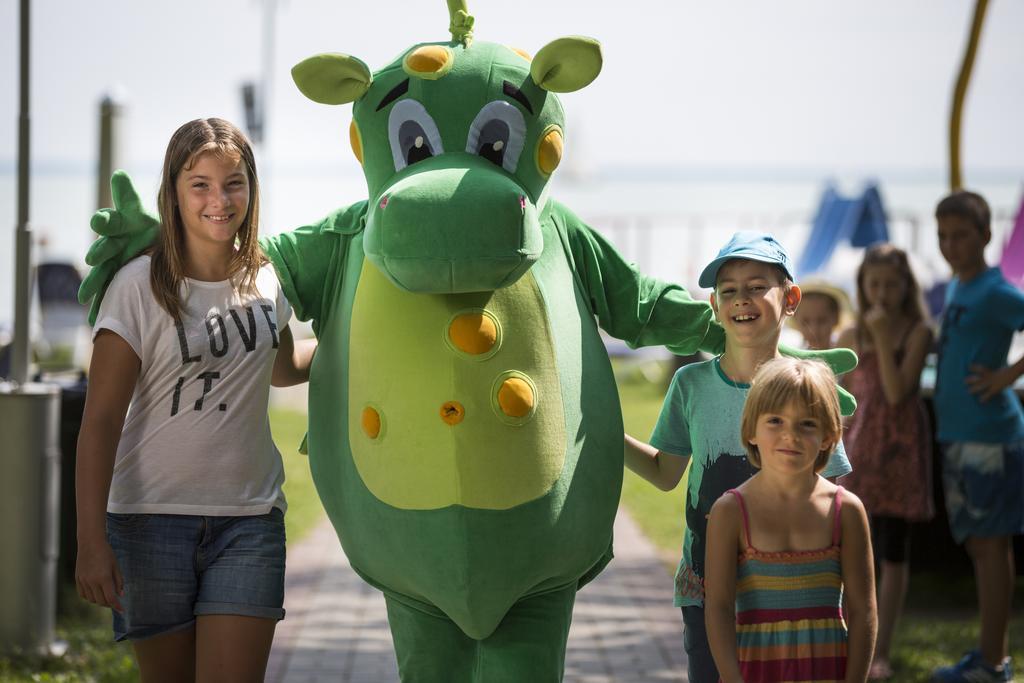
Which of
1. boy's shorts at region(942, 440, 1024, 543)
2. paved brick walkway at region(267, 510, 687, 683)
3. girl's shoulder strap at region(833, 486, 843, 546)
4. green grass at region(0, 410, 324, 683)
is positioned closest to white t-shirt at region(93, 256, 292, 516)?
girl's shoulder strap at region(833, 486, 843, 546)

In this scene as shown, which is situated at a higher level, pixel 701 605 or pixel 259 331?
pixel 259 331

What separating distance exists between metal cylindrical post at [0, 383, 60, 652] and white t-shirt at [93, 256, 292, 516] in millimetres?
2288

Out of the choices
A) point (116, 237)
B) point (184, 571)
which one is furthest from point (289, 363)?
point (184, 571)

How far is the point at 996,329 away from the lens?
4.84m

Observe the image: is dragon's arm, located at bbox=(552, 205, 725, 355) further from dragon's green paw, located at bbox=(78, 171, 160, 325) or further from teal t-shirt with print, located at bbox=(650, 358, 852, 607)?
dragon's green paw, located at bbox=(78, 171, 160, 325)

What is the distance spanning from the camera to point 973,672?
4.80m

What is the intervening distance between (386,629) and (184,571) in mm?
3174

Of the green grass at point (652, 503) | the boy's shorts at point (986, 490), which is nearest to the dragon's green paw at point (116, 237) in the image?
the boy's shorts at point (986, 490)

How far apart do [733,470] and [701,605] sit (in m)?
0.36

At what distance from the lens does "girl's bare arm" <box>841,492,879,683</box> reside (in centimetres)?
266

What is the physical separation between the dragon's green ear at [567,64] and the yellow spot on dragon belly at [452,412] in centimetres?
81

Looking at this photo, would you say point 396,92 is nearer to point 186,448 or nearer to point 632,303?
point 632,303

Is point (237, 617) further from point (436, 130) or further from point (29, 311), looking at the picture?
point (29, 311)

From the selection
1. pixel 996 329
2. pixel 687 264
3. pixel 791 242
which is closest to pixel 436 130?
pixel 996 329
